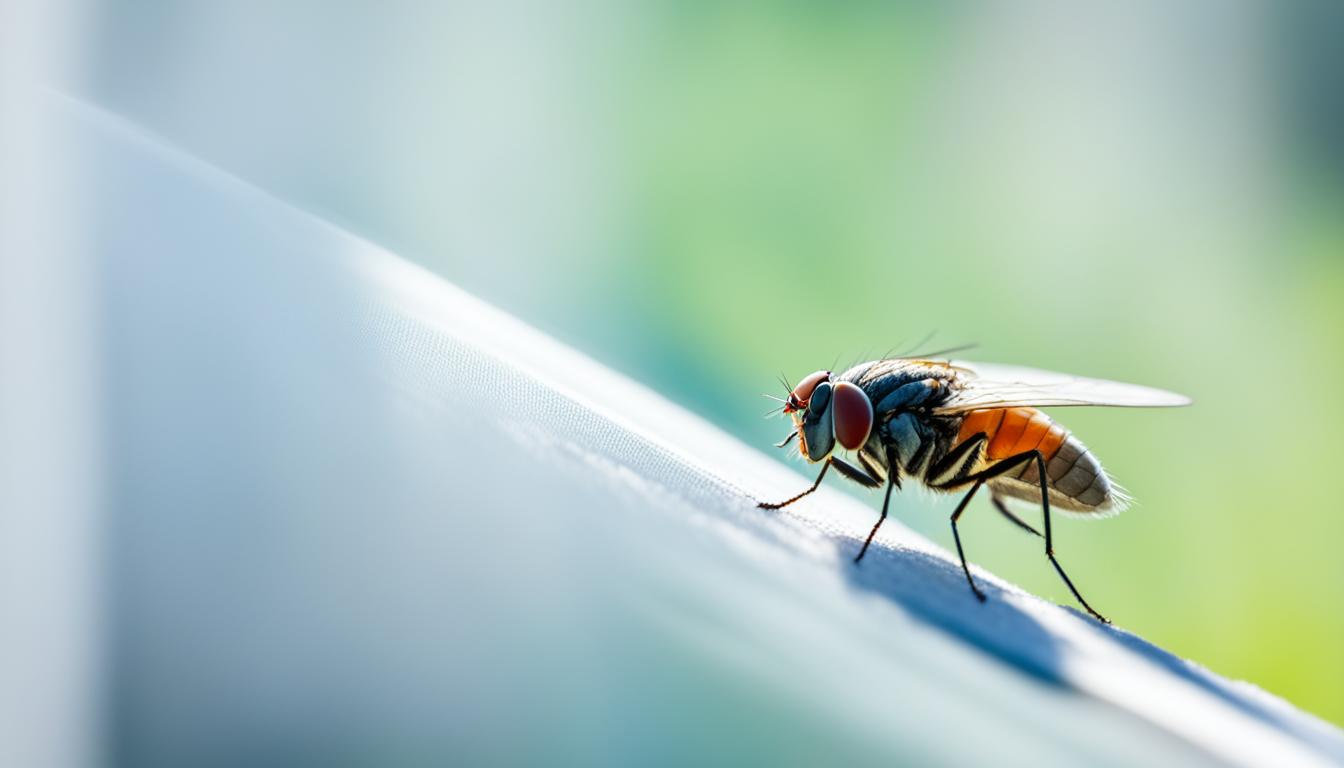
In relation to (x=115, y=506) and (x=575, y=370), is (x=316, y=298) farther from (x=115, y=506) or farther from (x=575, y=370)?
(x=575, y=370)

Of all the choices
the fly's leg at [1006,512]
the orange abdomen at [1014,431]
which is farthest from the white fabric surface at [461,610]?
the fly's leg at [1006,512]

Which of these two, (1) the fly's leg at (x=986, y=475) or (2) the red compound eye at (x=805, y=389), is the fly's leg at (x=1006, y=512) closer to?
(1) the fly's leg at (x=986, y=475)

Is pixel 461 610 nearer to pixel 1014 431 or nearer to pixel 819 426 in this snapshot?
pixel 819 426

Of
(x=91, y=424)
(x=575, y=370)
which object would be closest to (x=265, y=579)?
(x=91, y=424)

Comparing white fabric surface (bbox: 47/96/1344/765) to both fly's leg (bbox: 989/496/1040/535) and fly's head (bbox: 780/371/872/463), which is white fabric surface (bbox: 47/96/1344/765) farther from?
fly's leg (bbox: 989/496/1040/535)

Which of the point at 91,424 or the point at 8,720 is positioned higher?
the point at 91,424

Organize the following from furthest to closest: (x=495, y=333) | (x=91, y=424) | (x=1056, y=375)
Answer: (x=1056, y=375) → (x=495, y=333) → (x=91, y=424)

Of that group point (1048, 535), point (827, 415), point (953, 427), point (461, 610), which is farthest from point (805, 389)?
point (461, 610)
